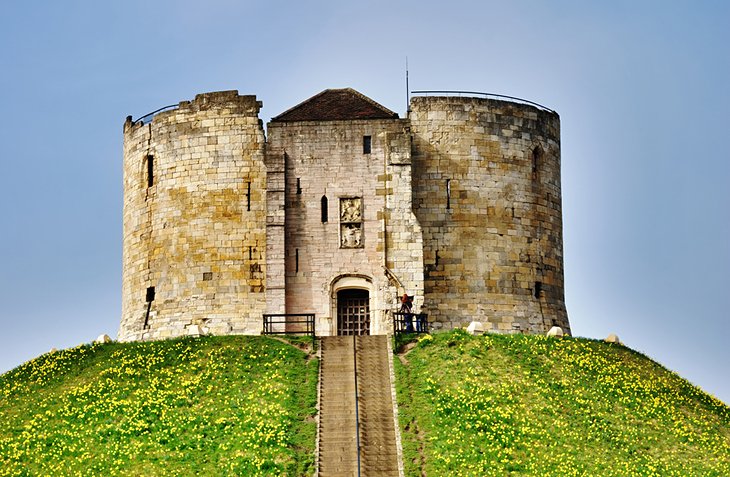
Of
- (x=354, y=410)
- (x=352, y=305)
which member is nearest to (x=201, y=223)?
(x=352, y=305)

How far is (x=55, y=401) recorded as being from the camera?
157ft

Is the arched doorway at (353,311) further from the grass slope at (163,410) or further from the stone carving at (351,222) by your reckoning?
the grass slope at (163,410)

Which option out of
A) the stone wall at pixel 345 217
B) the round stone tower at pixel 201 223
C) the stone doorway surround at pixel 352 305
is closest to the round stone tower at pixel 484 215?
the stone wall at pixel 345 217

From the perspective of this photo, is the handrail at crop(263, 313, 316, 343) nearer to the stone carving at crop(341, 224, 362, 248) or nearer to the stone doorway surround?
the stone doorway surround

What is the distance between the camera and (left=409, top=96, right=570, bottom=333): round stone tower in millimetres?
56719

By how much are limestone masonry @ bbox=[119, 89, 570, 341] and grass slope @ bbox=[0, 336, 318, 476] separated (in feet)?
15.2

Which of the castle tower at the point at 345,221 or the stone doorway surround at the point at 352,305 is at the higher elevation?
the castle tower at the point at 345,221

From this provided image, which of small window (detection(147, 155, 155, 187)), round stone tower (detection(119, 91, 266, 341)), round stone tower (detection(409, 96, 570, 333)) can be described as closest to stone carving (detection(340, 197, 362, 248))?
round stone tower (detection(409, 96, 570, 333))

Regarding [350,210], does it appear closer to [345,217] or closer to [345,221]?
[345,217]

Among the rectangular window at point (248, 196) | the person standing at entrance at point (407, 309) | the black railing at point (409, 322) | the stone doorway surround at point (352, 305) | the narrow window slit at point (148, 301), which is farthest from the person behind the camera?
the narrow window slit at point (148, 301)

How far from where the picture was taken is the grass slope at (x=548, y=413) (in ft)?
138

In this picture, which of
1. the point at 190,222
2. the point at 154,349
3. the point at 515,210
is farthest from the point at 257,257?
the point at 515,210

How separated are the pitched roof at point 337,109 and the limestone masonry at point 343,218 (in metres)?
0.08

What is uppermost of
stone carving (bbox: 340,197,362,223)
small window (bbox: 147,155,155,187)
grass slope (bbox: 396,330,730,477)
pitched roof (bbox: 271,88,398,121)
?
pitched roof (bbox: 271,88,398,121)
